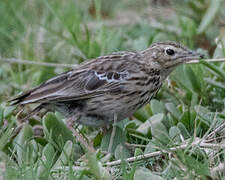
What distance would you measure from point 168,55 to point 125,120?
87 centimetres

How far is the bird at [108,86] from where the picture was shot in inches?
222

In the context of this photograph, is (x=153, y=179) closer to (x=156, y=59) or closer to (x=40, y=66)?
(x=156, y=59)

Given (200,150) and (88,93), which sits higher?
(88,93)

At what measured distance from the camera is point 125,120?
610cm

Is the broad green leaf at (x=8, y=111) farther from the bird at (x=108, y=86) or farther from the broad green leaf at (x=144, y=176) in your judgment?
the broad green leaf at (x=144, y=176)

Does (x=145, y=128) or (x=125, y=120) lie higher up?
(x=125, y=120)

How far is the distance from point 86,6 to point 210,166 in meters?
6.15

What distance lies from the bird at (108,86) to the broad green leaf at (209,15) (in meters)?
2.32

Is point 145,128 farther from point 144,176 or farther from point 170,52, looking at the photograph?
point 144,176

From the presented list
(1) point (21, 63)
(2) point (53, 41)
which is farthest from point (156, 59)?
(2) point (53, 41)

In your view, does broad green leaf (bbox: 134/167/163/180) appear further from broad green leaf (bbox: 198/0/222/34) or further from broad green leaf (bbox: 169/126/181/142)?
broad green leaf (bbox: 198/0/222/34)

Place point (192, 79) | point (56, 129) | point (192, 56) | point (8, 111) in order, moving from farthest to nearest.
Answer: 1. point (192, 79)
2. point (8, 111)
3. point (192, 56)
4. point (56, 129)

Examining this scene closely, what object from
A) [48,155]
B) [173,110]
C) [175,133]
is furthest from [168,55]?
[48,155]

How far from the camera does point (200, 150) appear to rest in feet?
15.3
